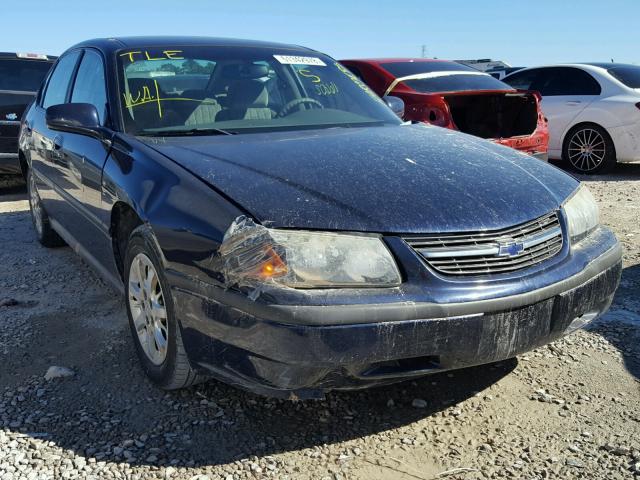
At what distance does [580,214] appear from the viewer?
290 centimetres

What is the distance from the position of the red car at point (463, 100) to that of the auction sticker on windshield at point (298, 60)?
2.38m

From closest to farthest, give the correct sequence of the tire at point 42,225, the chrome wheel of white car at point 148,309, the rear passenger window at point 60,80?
1. the chrome wheel of white car at point 148,309
2. the rear passenger window at point 60,80
3. the tire at point 42,225

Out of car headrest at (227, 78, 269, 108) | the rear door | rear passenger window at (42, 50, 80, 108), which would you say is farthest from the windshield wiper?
the rear door

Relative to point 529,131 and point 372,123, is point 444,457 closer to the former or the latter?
point 372,123

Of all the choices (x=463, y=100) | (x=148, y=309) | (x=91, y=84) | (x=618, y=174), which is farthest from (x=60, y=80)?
(x=618, y=174)

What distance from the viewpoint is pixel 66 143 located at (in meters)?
4.02

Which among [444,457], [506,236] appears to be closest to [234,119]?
[506,236]

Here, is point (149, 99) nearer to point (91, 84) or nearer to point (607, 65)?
point (91, 84)

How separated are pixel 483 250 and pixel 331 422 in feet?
3.04

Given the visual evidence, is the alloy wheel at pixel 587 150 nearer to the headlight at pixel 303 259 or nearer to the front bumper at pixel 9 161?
the front bumper at pixel 9 161

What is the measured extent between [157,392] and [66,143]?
1806mm

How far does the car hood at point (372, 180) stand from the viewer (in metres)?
2.42

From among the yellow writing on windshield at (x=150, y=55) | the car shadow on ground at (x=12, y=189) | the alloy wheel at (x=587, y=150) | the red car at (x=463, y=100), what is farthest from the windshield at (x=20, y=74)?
the alloy wheel at (x=587, y=150)

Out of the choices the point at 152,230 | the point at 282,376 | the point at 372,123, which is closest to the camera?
the point at 282,376
